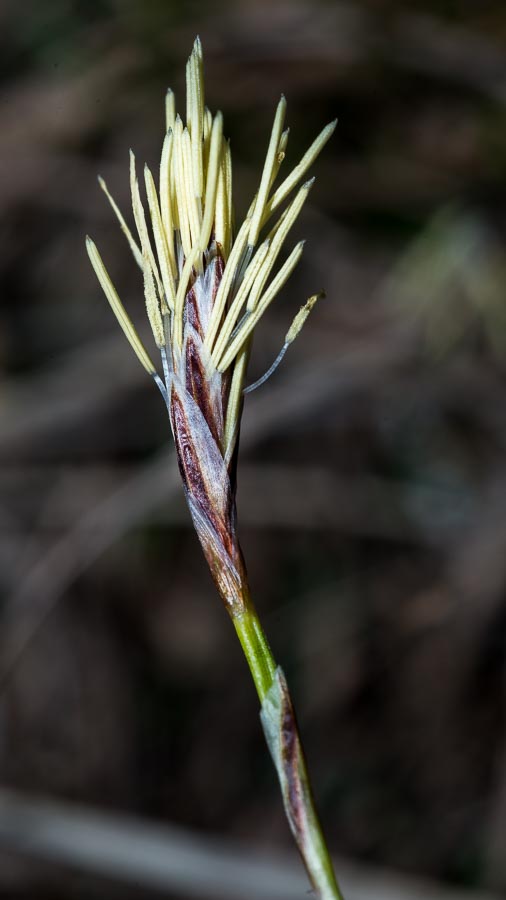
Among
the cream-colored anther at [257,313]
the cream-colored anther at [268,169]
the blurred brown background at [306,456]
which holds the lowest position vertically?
the cream-colored anther at [257,313]

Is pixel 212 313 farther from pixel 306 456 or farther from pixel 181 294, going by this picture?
pixel 306 456

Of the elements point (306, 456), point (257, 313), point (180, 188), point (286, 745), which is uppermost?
point (306, 456)

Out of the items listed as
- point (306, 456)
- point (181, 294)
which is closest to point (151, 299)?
point (181, 294)

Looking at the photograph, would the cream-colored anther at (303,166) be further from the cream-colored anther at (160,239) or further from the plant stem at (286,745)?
the plant stem at (286,745)

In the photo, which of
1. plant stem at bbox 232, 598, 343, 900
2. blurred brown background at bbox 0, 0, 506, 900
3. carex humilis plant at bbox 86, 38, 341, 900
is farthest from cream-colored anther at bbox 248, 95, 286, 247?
blurred brown background at bbox 0, 0, 506, 900

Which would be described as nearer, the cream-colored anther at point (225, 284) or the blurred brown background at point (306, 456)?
the cream-colored anther at point (225, 284)

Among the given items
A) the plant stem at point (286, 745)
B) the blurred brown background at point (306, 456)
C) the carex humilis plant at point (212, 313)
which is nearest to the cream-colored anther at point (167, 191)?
the carex humilis plant at point (212, 313)
